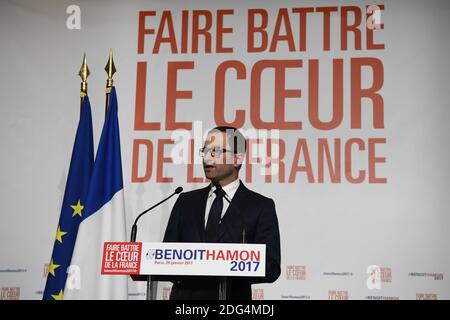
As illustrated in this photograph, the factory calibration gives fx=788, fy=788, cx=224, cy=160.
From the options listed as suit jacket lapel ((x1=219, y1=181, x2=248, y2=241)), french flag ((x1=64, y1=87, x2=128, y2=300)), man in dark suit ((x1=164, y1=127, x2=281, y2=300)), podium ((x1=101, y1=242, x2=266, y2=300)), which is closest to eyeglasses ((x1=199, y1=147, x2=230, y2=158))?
man in dark suit ((x1=164, y1=127, x2=281, y2=300))

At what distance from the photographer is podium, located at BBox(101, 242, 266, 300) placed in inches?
171

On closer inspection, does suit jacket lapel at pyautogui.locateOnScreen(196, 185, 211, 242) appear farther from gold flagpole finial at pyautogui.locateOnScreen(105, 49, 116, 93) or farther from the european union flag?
gold flagpole finial at pyautogui.locateOnScreen(105, 49, 116, 93)

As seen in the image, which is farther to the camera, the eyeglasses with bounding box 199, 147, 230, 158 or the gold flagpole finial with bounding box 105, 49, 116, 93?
the gold flagpole finial with bounding box 105, 49, 116, 93

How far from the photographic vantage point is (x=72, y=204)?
18.9ft

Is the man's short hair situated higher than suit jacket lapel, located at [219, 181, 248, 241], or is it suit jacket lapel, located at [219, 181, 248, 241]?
the man's short hair

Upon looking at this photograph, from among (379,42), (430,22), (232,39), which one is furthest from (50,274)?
(430,22)

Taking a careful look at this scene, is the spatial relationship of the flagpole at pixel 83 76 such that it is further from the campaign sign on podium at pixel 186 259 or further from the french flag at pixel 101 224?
the campaign sign on podium at pixel 186 259

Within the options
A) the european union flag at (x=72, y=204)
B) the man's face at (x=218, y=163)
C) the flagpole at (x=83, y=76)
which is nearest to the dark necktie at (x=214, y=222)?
the man's face at (x=218, y=163)

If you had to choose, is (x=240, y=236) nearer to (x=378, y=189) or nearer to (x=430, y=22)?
(x=378, y=189)

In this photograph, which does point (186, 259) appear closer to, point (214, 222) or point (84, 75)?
point (214, 222)

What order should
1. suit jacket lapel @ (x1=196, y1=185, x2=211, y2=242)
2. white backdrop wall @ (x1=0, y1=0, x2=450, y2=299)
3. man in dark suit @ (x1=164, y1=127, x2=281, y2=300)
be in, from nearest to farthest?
man in dark suit @ (x1=164, y1=127, x2=281, y2=300) → suit jacket lapel @ (x1=196, y1=185, x2=211, y2=242) → white backdrop wall @ (x1=0, y1=0, x2=450, y2=299)

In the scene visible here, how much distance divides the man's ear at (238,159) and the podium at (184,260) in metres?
1.51

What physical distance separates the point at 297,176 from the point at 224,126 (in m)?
0.68

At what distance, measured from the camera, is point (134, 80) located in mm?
6297
